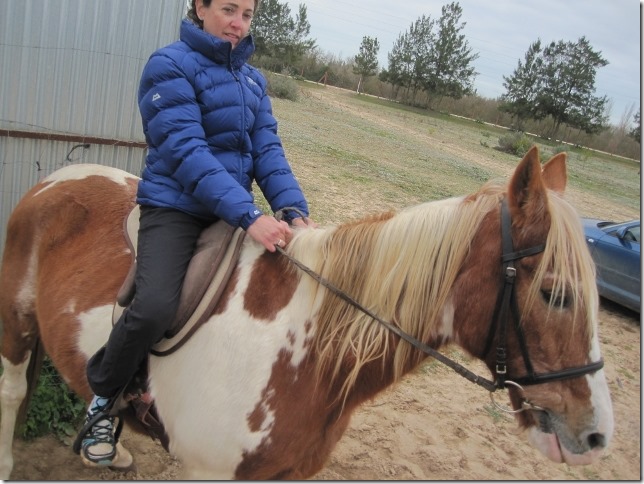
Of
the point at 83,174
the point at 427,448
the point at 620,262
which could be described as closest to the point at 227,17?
the point at 83,174

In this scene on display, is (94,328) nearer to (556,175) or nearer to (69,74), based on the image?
(69,74)

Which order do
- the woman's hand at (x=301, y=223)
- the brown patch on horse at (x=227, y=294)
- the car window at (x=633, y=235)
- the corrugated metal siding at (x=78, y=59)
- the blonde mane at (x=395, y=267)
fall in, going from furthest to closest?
the car window at (x=633, y=235) < the corrugated metal siding at (x=78, y=59) < the woman's hand at (x=301, y=223) < the brown patch on horse at (x=227, y=294) < the blonde mane at (x=395, y=267)

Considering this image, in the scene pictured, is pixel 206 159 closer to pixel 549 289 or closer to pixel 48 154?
pixel 549 289

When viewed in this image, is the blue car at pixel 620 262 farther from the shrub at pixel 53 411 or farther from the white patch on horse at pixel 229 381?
the shrub at pixel 53 411

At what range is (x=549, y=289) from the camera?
5.35 feet

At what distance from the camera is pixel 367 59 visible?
6159 centimetres

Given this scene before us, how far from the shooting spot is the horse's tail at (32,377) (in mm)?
3082

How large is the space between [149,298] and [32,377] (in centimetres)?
184

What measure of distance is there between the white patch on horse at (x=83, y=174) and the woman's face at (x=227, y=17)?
1.14 m

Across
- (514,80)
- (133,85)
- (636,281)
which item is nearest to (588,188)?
(636,281)

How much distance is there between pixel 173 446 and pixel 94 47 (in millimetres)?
2747

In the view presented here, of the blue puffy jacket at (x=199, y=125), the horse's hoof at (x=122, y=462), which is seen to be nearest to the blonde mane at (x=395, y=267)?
the blue puffy jacket at (x=199, y=125)

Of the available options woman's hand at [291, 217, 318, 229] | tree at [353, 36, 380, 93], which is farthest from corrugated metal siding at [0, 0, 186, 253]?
tree at [353, 36, 380, 93]

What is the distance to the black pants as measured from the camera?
1917 mm
